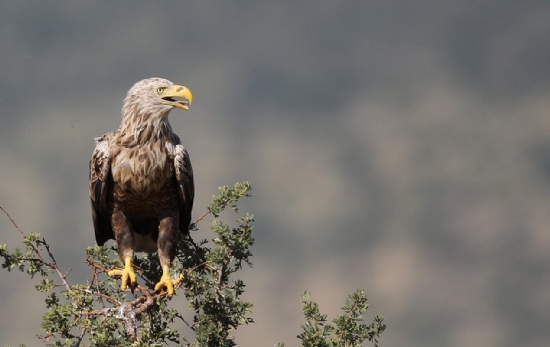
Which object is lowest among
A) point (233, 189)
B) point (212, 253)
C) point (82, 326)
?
point (82, 326)

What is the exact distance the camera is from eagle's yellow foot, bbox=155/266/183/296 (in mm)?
6297

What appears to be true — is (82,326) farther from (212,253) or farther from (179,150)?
(179,150)

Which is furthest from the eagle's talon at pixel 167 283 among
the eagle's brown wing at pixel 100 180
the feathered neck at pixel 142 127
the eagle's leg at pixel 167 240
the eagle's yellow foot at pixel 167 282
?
the feathered neck at pixel 142 127

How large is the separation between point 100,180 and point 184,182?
0.81 m

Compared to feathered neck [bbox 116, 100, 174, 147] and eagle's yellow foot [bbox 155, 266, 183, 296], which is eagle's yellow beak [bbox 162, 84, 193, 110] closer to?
feathered neck [bbox 116, 100, 174, 147]

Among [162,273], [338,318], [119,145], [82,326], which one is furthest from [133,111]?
[338,318]

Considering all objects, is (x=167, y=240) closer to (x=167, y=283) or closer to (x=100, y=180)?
(x=167, y=283)

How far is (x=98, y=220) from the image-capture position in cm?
720

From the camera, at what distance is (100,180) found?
678 cm

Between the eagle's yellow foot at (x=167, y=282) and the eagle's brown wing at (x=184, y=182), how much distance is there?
0.68 m

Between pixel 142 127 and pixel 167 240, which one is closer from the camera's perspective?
pixel 142 127

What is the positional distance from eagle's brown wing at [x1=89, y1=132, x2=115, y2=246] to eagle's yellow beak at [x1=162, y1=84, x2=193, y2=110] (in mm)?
700

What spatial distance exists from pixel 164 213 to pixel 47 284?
163cm

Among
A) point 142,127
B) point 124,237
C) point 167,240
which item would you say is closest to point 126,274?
point 124,237
